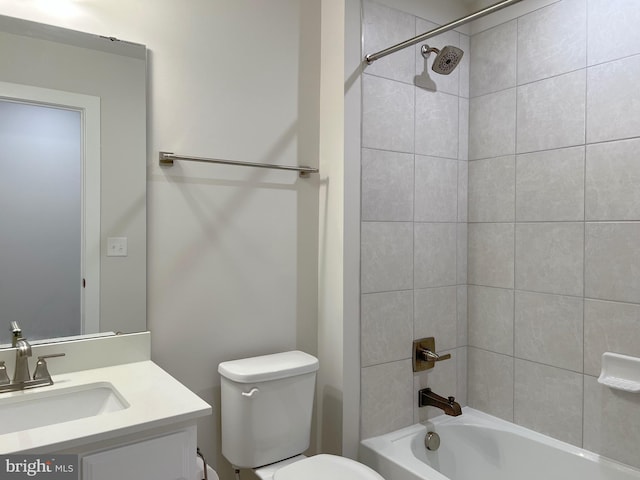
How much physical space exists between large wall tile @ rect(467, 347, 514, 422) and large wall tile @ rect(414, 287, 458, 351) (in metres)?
0.16

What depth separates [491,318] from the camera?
232 cm

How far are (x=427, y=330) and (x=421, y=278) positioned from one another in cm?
26

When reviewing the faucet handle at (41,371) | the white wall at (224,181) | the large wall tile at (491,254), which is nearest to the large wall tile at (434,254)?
the large wall tile at (491,254)

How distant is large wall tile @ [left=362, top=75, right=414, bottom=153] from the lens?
2041mm

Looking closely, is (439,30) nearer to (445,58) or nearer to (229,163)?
(445,58)

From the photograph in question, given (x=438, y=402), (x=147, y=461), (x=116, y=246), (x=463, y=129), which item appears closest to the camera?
(x=147, y=461)

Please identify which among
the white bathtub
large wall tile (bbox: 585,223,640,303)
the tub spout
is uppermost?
large wall tile (bbox: 585,223,640,303)

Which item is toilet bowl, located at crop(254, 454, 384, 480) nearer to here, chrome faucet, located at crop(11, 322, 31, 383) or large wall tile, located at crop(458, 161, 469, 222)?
chrome faucet, located at crop(11, 322, 31, 383)

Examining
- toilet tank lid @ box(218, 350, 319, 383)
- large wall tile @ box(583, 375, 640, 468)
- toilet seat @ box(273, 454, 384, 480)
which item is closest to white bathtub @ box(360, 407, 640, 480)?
large wall tile @ box(583, 375, 640, 468)

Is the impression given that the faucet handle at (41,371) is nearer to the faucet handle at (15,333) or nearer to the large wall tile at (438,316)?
the faucet handle at (15,333)

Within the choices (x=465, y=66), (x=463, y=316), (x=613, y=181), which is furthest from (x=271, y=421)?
(x=465, y=66)

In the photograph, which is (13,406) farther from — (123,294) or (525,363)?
(525,363)

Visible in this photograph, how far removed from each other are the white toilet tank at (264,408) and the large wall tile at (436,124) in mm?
1149

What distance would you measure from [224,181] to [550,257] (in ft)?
4.72
